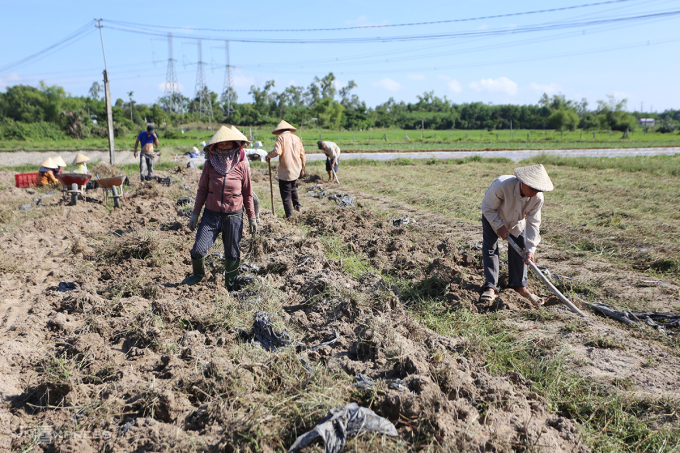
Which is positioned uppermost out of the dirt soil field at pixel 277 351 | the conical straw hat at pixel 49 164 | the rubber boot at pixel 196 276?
the conical straw hat at pixel 49 164

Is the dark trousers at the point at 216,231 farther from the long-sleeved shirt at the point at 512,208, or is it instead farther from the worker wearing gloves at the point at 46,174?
the worker wearing gloves at the point at 46,174

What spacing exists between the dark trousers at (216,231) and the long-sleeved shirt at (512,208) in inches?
99.4

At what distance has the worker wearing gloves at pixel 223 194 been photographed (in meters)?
4.70

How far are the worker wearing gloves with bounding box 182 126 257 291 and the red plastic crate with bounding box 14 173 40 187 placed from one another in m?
10.2

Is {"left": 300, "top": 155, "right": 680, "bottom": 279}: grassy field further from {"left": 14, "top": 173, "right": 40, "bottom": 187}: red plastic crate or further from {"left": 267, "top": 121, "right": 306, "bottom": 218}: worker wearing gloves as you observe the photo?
{"left": 14, "top": 173, "right": 40, "bottom": 187}: red plastic crate

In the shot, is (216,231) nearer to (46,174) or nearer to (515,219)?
(515,219)

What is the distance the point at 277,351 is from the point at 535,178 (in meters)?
2.71

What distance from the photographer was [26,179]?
41.2 ft

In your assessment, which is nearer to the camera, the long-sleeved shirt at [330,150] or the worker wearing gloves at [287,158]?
the worker wearing gloves at [287,158]

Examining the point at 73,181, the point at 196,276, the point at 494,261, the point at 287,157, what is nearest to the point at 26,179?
the point at 73,181

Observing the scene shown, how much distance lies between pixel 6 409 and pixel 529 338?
394cm

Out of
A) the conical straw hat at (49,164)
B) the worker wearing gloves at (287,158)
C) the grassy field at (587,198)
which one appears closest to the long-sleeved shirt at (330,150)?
the grassy field at (587,198)

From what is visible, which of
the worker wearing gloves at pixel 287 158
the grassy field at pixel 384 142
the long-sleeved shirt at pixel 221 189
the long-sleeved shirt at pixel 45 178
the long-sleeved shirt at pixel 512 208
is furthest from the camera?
the grassy field at pixel 384 142

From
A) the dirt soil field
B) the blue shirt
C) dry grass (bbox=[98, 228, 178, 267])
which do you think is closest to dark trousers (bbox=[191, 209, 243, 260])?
the dirt soil field
